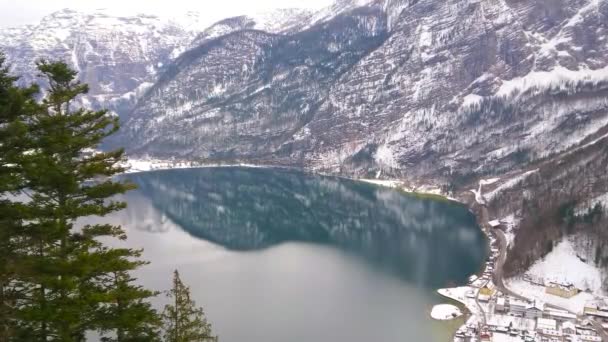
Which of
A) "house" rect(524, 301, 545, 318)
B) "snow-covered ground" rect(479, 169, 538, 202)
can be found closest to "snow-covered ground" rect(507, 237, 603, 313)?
"house" rect(524, 301, 545, 318)

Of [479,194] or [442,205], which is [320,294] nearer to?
[442,205]

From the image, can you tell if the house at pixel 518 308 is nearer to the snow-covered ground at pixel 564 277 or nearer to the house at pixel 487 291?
the house at pixel 487 291

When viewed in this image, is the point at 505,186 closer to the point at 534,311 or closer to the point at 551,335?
the point at 534,311

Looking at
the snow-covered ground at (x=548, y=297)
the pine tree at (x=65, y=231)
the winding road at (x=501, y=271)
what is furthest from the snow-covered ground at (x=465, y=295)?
the pine tree at (x=65, y=231)

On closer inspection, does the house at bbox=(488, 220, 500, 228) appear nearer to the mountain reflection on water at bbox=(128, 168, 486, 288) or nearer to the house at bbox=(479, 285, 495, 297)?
the mountain reflection on water at bbox=(128, 168, 486, 288)

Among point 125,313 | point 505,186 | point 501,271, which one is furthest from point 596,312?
point 505,186
